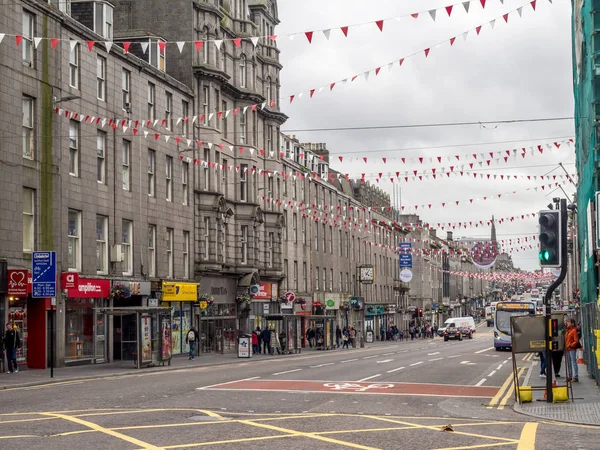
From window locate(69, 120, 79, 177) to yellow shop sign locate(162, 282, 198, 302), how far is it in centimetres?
1003

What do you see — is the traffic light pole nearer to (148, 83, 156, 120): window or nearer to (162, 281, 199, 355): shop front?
(162, 281, 199, 355): shop front

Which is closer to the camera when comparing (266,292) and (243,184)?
(243,184)

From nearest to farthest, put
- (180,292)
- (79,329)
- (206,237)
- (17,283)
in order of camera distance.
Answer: (17,283) < (79,329) < (180,292) < (206,237)

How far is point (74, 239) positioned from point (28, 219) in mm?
3805

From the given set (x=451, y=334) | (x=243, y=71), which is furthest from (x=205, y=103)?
(x=451, y=334)

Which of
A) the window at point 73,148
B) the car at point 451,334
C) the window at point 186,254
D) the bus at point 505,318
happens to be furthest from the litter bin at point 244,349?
the car at point 451,334

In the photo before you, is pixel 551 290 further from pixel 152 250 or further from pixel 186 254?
pixel 186 254

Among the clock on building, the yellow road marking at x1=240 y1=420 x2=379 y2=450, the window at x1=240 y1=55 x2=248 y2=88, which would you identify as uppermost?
the window at x1=240 y1=55 x2=248 y2=88

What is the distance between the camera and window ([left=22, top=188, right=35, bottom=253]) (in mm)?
36688

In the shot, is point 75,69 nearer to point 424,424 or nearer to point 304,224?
point 424,424

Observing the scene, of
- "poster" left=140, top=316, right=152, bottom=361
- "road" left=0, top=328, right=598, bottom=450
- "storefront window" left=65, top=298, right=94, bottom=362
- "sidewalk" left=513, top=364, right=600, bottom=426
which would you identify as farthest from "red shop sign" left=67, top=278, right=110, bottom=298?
"sidewalk" left=513, top=364, right=600, bottom=426

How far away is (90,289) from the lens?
40812 mm

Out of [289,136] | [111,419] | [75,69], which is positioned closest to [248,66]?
[289,136]

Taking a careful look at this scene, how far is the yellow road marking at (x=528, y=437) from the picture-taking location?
1432 centimetres
